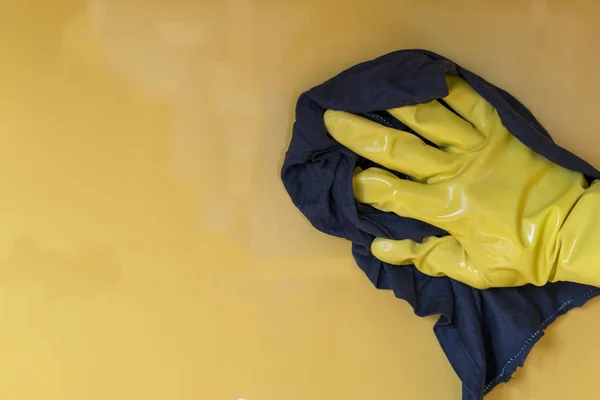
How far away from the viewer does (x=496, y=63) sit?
104 centimetres

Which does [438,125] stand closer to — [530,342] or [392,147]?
[392,147]

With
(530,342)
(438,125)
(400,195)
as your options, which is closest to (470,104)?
(438,125)

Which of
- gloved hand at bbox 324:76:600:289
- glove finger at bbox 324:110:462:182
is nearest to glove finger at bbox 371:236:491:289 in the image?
gloved hand at bbox 324:76:600:289

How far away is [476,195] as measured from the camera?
920mm

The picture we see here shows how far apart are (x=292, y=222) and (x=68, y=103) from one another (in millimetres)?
420

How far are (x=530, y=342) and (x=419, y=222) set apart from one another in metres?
0.27

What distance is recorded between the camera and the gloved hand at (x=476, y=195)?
92cm

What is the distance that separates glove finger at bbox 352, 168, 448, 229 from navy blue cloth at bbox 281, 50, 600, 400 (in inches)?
1.0

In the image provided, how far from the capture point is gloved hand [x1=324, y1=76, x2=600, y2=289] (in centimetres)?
92

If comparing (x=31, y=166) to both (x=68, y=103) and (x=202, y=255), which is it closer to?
(x=68, y=103)

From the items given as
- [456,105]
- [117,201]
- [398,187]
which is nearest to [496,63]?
[456,105]

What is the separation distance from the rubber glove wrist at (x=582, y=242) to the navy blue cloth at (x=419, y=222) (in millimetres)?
69

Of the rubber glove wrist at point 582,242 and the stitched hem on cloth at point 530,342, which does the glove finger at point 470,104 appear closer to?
the rubber glove wrist at point 582,242

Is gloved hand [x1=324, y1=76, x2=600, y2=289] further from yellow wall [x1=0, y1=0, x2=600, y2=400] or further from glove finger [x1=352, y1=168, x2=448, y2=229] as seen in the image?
yellow wall [x1=0, y1=0, x2=600, y2=400]
